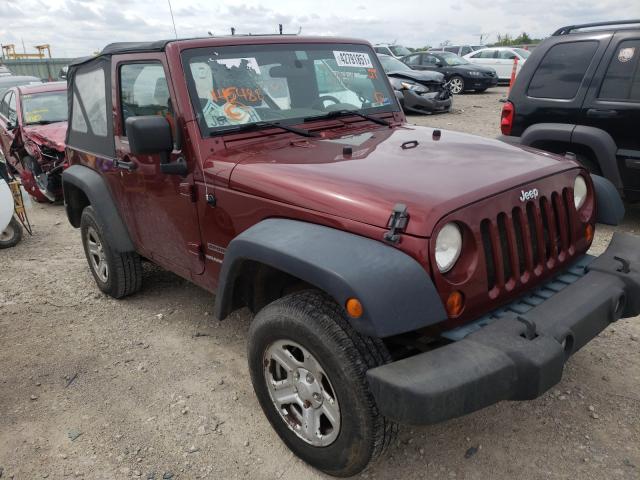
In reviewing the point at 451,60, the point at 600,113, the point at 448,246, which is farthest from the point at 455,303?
the point at 451,60

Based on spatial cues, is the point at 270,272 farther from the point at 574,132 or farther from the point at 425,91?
the point at 425,91

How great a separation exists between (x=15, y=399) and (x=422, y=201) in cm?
272

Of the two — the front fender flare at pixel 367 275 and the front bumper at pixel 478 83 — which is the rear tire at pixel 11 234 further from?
the front bumper at pixel 478 83

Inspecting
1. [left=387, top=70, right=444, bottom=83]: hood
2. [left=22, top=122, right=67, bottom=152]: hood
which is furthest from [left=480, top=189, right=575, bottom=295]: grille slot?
[left=387, top=70, right=444, bottom=83]: hood

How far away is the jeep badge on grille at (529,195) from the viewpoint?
2363 mm

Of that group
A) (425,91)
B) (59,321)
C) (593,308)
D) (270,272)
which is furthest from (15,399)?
(425,91)

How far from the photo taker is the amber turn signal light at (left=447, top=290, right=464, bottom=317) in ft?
6.96

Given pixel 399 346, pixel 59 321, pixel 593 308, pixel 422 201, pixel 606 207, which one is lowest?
pixel 59 321

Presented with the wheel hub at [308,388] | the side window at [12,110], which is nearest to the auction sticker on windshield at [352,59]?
the wheel hub at [308,388]

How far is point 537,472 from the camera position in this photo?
8.08 ft

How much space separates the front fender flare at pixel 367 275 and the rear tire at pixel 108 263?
2.30 m

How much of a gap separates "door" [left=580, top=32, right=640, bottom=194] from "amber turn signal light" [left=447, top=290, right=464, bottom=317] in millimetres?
3817

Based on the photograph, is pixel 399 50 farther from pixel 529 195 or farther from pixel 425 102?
pixel 529 195

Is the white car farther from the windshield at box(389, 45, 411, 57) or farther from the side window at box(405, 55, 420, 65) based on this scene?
the side window at box(405, 55, 420, 65)
